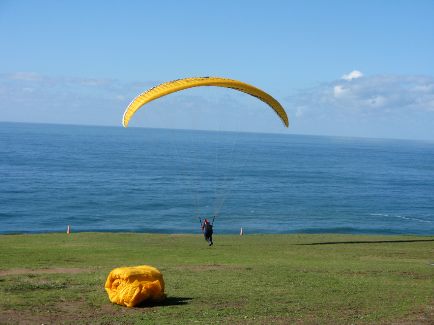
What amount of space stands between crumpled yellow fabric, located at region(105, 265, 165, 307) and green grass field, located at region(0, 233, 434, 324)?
29 centimetres

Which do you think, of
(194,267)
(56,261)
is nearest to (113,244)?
(56,261)

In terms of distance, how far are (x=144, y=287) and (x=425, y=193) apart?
8163 centimetres

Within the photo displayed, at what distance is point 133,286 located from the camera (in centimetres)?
1591

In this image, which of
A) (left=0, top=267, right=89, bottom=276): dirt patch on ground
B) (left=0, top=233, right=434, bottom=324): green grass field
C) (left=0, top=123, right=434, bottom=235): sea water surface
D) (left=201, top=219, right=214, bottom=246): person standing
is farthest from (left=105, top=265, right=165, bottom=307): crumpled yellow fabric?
(left=0, top=123, right=434, bottom=235): sea water surface

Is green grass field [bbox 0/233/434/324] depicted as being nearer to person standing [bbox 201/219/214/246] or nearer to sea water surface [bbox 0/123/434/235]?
person standing [bbox 201/219/214/246]

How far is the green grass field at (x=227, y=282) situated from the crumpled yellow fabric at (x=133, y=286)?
29cm

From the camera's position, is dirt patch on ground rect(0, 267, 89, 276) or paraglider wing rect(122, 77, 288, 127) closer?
dirt patch on ground rect(0, 267, 89, 276)

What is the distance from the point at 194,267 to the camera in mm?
22766

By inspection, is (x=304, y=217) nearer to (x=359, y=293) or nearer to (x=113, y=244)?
(x=113, y=244)

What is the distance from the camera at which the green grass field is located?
50.2 ft

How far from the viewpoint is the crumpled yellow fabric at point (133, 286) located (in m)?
15.9

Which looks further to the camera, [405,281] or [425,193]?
[425,193]

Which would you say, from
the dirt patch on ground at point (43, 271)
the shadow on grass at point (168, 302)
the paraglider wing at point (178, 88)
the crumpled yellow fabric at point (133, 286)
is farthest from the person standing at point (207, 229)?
the crumpled yellow fabric at point (133, 286)

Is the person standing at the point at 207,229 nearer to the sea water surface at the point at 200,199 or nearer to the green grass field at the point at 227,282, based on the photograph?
the green grass field at the point at 227,282
